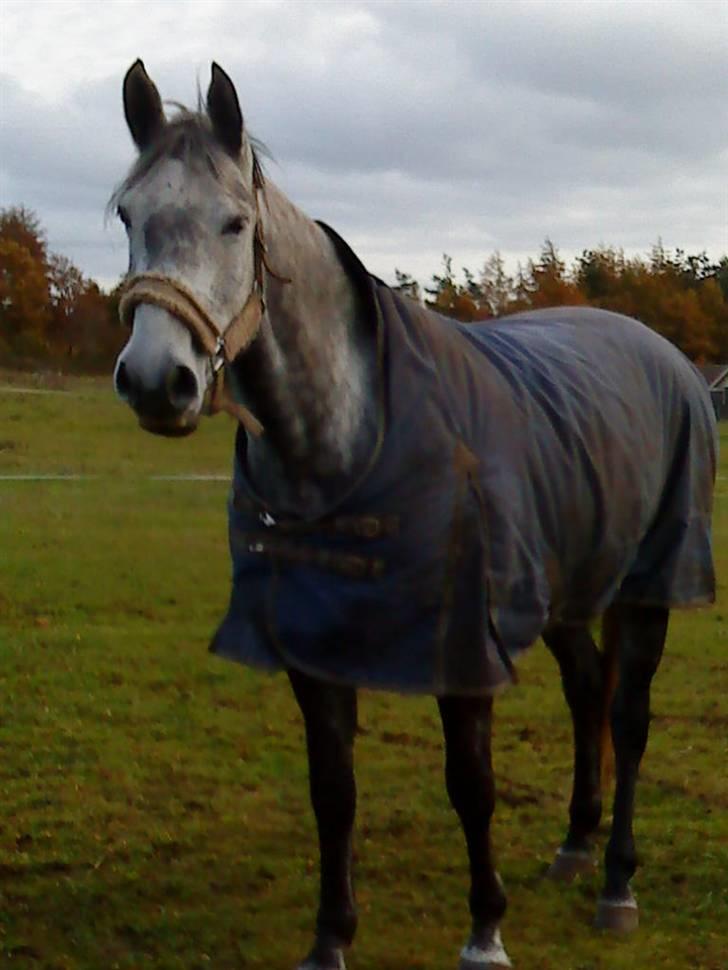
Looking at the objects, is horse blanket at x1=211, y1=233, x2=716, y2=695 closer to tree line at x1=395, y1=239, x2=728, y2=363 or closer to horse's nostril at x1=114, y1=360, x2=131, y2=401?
horse's nostril at x1=114, y1=360, x2=131, y2=401

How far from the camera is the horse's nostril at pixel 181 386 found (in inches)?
93.0

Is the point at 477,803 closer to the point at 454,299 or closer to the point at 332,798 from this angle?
the point at 332,798

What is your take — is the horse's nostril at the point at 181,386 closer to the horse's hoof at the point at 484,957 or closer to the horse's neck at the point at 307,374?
the horse's neck at the point at 307,374

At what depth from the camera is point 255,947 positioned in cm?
358

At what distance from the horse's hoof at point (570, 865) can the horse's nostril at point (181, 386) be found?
96.8 inches

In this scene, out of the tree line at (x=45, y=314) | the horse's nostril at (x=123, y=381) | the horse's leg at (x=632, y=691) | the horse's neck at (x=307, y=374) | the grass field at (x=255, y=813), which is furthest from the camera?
the tree line at (x=45, y=314)

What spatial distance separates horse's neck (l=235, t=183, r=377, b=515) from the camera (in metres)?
2.91

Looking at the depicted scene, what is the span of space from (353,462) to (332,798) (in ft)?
3.31

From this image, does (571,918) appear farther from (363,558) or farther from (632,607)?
(363,558)

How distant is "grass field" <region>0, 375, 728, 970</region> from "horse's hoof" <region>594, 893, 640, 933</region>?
4 centimetres

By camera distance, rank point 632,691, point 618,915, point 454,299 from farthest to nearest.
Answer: point 454,299 → point 632,691 → point 618,915

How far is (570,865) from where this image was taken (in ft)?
13.6

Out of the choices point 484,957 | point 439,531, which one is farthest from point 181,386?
point 484,957

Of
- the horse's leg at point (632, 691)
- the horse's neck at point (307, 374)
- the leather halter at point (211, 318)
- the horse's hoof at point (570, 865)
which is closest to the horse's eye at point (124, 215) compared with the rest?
the leather halter at point (211, 318)
